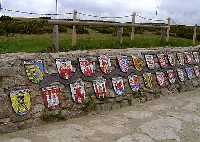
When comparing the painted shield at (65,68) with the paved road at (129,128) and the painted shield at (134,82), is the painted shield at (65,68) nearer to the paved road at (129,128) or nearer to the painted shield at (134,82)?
the paved road at (129,128)

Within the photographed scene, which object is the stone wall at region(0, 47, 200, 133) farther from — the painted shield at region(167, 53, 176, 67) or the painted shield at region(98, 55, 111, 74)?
the painted shield at region(167, 53, 176, 67)

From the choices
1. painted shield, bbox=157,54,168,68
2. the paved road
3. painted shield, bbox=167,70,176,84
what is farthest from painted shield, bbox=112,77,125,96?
painted shield, bbox=167,70,176,84

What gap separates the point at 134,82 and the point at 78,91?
1.78 meters

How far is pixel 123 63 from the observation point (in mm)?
8234

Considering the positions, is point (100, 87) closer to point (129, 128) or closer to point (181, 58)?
point (129, 128)

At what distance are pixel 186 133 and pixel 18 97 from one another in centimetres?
281

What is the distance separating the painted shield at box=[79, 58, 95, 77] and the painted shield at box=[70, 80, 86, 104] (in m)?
0.23

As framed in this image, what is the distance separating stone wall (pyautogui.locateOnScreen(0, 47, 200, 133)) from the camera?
19.6 ft

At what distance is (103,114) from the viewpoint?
24.0 ft

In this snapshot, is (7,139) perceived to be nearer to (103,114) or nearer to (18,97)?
(18,97)

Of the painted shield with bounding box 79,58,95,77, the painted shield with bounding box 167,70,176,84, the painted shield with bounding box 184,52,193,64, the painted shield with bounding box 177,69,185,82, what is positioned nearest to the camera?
the painted shield with bounding box 79,58,95,77

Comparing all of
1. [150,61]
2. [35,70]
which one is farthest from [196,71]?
[35,70]

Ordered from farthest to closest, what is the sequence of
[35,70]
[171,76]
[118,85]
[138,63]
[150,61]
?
[171,76] → [150,61] → [138,63] → [118,85] → [35,70]

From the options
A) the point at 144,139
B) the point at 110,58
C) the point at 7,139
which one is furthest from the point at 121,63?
the point at 7,139
